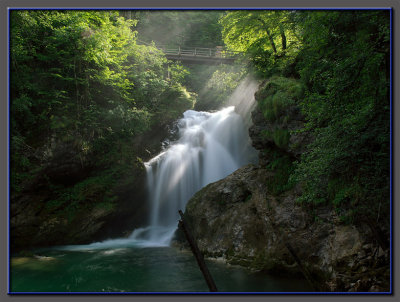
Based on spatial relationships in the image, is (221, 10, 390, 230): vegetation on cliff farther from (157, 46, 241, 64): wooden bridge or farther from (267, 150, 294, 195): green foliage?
(157, 46, 241, 64): wooden bridge

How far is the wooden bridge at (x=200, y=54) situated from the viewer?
8.12 metres

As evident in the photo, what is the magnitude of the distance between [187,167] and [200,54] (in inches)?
169

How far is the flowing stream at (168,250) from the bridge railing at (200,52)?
1611mm

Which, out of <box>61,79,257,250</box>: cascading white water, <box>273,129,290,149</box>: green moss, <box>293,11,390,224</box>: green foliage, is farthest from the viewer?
<box>61,79,257,250</box>: cascading white water

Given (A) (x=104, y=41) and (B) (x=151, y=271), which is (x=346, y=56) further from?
(A) (x=104, y=41)

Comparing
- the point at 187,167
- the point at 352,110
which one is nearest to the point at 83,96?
the point at 187,167

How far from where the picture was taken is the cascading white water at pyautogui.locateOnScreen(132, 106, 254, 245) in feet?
28.7

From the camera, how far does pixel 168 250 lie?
6.96 meters

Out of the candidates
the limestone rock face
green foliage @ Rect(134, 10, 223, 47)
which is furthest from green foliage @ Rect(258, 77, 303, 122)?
green foliage @ Rect(134, 10, 223, 47)

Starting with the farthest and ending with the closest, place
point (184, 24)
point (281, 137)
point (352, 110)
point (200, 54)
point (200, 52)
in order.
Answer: point (200, 54), point (200, 52), point (281, 137), point (184, 24), point (352, 110)

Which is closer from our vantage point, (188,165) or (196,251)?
(196,251)

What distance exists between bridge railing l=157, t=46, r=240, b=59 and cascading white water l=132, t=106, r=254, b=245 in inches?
123

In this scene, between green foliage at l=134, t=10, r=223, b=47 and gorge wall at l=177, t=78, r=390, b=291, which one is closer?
gorge wall at l=177, t=78, r=390, b=291

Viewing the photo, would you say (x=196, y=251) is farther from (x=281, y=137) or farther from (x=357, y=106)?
(x=281, y=137)
